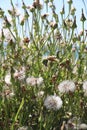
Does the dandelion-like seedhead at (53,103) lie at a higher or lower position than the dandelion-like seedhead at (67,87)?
lower

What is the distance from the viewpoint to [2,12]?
9.04 ft

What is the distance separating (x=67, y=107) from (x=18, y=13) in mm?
1050

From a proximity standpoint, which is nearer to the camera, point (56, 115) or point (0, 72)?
point (56, 115)

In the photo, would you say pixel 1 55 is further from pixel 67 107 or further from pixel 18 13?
pixel 67 107

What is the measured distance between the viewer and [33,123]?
2.10m

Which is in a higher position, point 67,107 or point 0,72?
point 0,72

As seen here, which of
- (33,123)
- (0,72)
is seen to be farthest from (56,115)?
(0,72)

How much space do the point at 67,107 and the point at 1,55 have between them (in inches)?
26.7

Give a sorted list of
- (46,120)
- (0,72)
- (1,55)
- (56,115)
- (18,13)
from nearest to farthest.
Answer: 1. (46,120)
2. (56,115)
3. (0,72)
4. (1,55)
5. (18,13)

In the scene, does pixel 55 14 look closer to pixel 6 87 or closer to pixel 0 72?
pixel 0 72

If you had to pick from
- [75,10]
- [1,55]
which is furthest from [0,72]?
[75,10]

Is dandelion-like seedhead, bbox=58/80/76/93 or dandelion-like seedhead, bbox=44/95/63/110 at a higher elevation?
dandelion-like seedhead, bbox=58/80/76/93

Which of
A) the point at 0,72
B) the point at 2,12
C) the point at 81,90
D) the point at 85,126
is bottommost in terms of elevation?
the point at 85,126

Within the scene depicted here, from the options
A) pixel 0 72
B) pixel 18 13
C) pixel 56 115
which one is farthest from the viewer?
pixel 18 13
